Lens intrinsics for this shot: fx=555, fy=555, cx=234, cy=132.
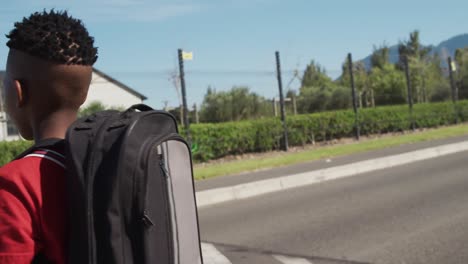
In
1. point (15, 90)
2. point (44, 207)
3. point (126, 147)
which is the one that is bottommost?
point (44, 207)

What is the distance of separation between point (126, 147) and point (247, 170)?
37.2 ft

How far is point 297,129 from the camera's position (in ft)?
60.5

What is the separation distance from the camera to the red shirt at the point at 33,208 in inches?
51.1

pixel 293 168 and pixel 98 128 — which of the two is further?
pixel 293 168

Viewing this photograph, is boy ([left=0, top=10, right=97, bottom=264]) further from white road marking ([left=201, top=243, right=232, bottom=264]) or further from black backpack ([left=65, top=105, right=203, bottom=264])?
white road marking ([left=201, top=243, right=232, bottom=264])

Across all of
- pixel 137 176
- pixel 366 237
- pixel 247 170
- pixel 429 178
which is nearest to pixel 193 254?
pixel 137 176

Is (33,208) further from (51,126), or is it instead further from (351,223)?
(351,223)

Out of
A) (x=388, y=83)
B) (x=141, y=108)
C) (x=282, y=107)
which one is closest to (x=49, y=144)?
(x=141, y=108)

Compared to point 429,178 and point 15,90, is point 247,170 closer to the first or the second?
point 429,178

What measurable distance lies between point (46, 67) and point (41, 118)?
0.15 m

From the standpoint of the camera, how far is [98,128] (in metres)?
1.45

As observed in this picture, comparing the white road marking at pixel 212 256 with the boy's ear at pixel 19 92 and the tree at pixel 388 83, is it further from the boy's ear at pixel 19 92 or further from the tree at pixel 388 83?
the tree at pixel 388 83

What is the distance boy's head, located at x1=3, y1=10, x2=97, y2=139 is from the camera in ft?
5.02

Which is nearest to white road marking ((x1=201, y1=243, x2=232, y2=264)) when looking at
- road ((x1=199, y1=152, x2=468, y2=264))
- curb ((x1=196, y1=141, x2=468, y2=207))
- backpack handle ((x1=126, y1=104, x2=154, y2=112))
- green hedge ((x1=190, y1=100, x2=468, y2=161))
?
road ((x1=199, y1=152, x2=468, y2=264))
